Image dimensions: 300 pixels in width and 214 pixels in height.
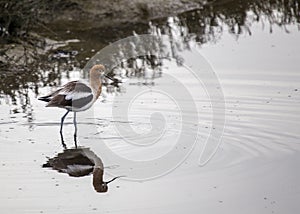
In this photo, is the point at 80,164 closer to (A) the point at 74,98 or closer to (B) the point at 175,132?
(A) the point at 74,98

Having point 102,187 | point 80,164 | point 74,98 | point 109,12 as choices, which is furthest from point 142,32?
point 102,187

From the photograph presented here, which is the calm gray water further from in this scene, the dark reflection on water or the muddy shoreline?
the muddy shoreline

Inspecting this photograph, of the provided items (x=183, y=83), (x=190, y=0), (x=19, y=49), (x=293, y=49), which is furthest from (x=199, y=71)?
(x=190, y=0)

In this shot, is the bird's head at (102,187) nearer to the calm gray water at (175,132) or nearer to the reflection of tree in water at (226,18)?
the calm gray water at (175,132)

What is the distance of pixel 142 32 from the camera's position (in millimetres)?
15016

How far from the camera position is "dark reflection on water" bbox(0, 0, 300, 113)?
1143cm

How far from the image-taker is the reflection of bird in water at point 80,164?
24.7ft

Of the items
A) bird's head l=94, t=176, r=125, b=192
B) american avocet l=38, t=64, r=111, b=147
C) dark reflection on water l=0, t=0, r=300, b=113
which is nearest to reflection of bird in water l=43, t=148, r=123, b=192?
bird's head l=94, t=176, r=125, b=192

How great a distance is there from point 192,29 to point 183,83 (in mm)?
4134

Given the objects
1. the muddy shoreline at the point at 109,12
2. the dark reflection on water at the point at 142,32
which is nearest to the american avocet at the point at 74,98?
the dark reflection on water at the point at 142,32

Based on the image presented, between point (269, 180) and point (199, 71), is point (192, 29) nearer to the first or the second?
point (199, 71)

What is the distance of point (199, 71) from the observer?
11742 mm

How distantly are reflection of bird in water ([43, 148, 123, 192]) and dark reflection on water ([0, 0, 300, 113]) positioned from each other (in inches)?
71.8

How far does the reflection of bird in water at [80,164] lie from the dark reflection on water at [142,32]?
182cm
